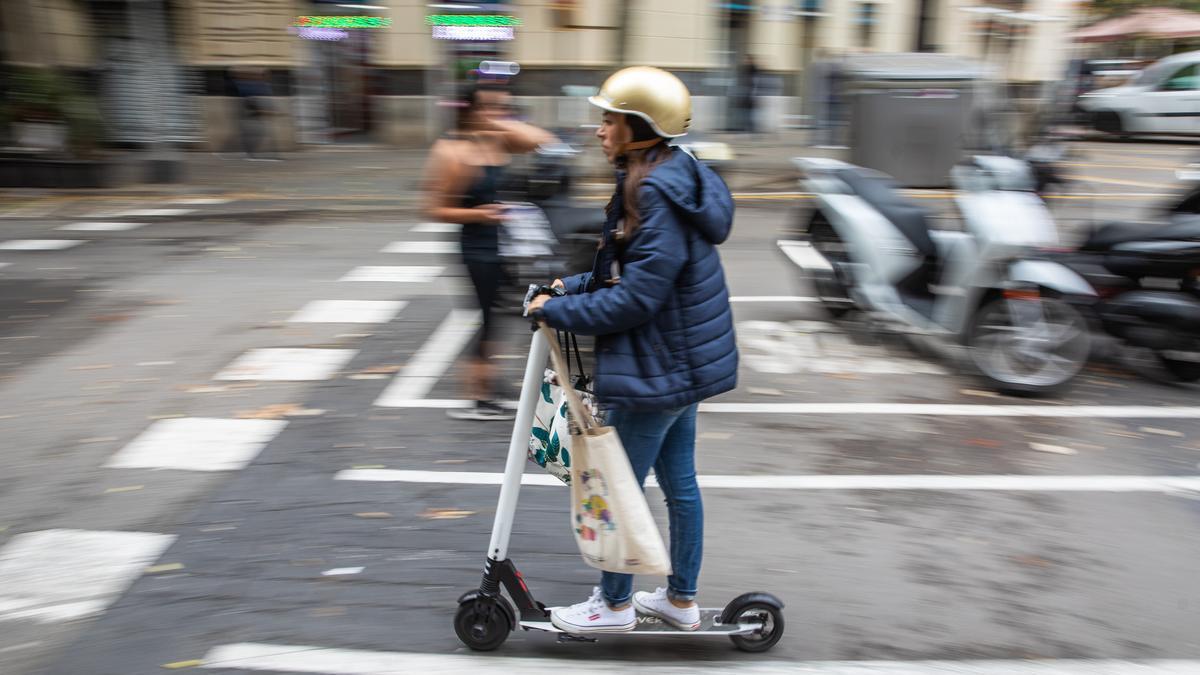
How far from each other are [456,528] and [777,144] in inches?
626

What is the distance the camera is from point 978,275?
5.88 metres

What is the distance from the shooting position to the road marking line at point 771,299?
26.4ft

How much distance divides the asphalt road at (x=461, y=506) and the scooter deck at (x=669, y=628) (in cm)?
11

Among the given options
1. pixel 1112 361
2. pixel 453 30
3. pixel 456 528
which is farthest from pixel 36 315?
pixel 453 30

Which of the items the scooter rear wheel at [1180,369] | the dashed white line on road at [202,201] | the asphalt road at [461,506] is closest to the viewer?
the asphalt road at [461,506]

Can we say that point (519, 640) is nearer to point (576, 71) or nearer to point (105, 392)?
point (105, 392)

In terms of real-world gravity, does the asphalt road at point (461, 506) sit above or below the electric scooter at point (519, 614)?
below

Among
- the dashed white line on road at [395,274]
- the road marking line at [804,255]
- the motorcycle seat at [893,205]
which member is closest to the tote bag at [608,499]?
the motorcycle seat at [893,205]

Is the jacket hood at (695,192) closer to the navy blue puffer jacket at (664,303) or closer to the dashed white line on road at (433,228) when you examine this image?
the navy blue puffer jacket at (664,303)

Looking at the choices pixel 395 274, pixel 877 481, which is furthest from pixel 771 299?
pixel 877 481

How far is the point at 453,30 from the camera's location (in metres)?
17.8

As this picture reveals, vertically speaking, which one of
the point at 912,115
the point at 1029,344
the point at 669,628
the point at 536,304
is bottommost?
the point at 669,628

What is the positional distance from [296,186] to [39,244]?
432 cm

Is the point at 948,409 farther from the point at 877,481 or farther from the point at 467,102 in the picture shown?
the point at 467,102
